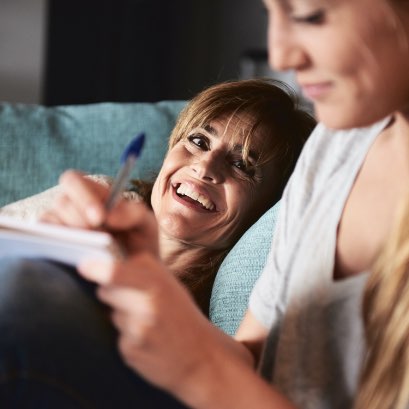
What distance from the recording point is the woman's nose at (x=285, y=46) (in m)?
0.78

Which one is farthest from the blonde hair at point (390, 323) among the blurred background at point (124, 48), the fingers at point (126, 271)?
the blurred background at point (124, 48)

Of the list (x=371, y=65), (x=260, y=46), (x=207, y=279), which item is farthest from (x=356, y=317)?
(x=260, y=46)

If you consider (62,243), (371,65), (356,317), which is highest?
(371,65)

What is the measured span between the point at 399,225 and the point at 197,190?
3.01 feet

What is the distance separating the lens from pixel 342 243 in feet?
2.97

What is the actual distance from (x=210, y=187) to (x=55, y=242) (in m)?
1.00

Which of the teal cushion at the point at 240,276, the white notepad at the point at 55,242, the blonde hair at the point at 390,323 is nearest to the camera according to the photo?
the white notepad at the point at 55,242

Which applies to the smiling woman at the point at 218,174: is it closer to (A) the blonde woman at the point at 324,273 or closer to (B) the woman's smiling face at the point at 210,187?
(B) the woman's smiling face at the point at 210,187

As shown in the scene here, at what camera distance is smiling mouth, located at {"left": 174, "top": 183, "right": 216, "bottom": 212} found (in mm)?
1707

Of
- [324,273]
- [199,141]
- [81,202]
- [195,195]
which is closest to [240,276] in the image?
[195,195]

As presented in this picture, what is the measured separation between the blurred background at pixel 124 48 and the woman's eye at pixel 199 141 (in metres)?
1.98

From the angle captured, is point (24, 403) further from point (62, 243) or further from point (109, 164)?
point (109, 164)

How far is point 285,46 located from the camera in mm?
778

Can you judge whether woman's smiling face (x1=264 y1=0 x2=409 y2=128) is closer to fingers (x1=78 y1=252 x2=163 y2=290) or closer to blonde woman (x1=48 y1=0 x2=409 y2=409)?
blonde woman (x1=48 y1=0 x2=409 y2=409)
